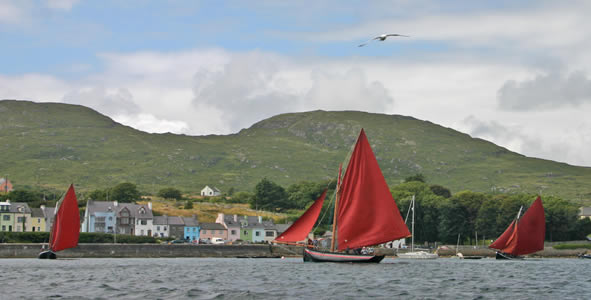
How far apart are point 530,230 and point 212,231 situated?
82.2 m

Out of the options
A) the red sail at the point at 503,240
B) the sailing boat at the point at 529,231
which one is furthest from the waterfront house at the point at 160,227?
the sailing boat at the point at 529,231

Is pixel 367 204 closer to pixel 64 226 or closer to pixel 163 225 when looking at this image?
pixel 64 226

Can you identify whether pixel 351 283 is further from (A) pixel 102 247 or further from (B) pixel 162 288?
(A) pixel 102 247

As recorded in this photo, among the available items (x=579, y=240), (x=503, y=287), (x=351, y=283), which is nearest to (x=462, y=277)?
(x=503, y=287)

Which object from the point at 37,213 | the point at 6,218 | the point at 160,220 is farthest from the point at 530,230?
the point at 6,218

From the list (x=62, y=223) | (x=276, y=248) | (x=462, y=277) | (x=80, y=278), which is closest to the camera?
(x=80, y=278)

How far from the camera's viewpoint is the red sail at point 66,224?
4144 inches

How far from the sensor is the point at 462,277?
239 ft

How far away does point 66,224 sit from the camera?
106 metres

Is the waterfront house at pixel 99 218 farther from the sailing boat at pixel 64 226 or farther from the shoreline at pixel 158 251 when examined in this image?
the sailing boat at pixel 64 226

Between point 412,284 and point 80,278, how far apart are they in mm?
28195

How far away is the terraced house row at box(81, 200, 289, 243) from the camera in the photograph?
173250 millimetres

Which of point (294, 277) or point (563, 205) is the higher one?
point (563, 205)

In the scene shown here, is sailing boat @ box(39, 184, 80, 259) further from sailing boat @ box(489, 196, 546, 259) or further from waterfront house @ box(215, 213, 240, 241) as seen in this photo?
waterfront house @ box(215, 213, 240, 241)
